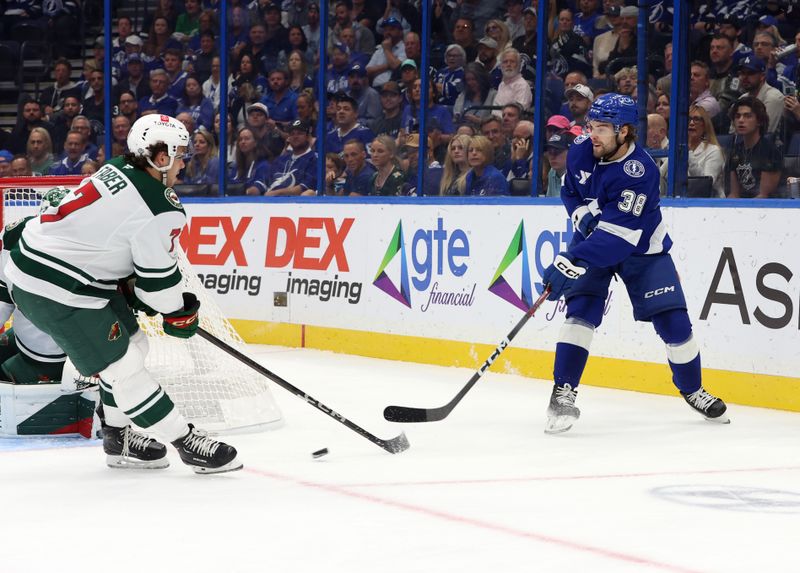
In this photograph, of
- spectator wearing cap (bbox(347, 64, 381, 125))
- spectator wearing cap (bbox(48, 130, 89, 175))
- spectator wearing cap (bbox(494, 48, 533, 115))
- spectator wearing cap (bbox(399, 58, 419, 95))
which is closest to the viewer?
spectator wearing cap (bbox(494, 48, 533, 115))

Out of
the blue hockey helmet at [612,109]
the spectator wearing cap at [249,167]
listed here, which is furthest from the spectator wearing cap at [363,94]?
the blue hockey helmet at [612,109]

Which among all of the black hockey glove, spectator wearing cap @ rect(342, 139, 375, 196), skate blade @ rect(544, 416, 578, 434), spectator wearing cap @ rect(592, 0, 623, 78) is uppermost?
spectator wearing cap @ rect(592, 0, 623, 78)

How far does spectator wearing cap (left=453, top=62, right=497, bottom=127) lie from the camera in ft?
22.5

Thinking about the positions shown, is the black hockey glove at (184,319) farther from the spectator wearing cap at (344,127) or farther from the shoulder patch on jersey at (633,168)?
the spectator wearing cap at (344,127)

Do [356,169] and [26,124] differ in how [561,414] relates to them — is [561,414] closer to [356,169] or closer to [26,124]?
[356,169]

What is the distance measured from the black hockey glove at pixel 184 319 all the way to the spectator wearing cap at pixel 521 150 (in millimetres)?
3138

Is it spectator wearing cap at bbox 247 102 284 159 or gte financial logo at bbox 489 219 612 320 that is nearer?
gte financial logo at bbox 489 219 612 320

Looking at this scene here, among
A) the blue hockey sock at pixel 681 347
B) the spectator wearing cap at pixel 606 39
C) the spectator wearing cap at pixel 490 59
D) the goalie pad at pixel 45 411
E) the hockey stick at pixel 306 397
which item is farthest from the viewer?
the spectator wearing cap at pixel 490 59

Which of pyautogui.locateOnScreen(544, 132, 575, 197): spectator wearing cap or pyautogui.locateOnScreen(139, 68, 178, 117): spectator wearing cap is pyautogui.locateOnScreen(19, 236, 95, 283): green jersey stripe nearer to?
pyautogui.locateOnScreen(544, 132, 575, 197): spectator wearing cap

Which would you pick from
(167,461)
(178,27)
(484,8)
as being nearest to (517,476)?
(167,461)

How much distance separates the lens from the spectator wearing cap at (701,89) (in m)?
5.71

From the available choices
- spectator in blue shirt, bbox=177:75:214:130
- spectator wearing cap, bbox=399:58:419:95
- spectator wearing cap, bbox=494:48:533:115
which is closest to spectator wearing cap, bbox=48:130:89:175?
spectator in blue shirt, bbox=177:75:214:130

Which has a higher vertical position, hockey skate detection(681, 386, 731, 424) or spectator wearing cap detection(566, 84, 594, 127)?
spectator wearing cap detection(566, 84, 594, 127)

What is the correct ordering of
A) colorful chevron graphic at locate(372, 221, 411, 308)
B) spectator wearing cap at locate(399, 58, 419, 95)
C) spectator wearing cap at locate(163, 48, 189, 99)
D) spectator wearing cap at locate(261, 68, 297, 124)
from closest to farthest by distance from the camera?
colorful chevron graphic at locate(372, 221, 411, 308) < spectator wearing cap at locate(399, 58, 419, 95) < spectator wearing cap at locate(261, 68, 297, 124) < spectator wearing cap at locate(163, 48, 189, 99)
